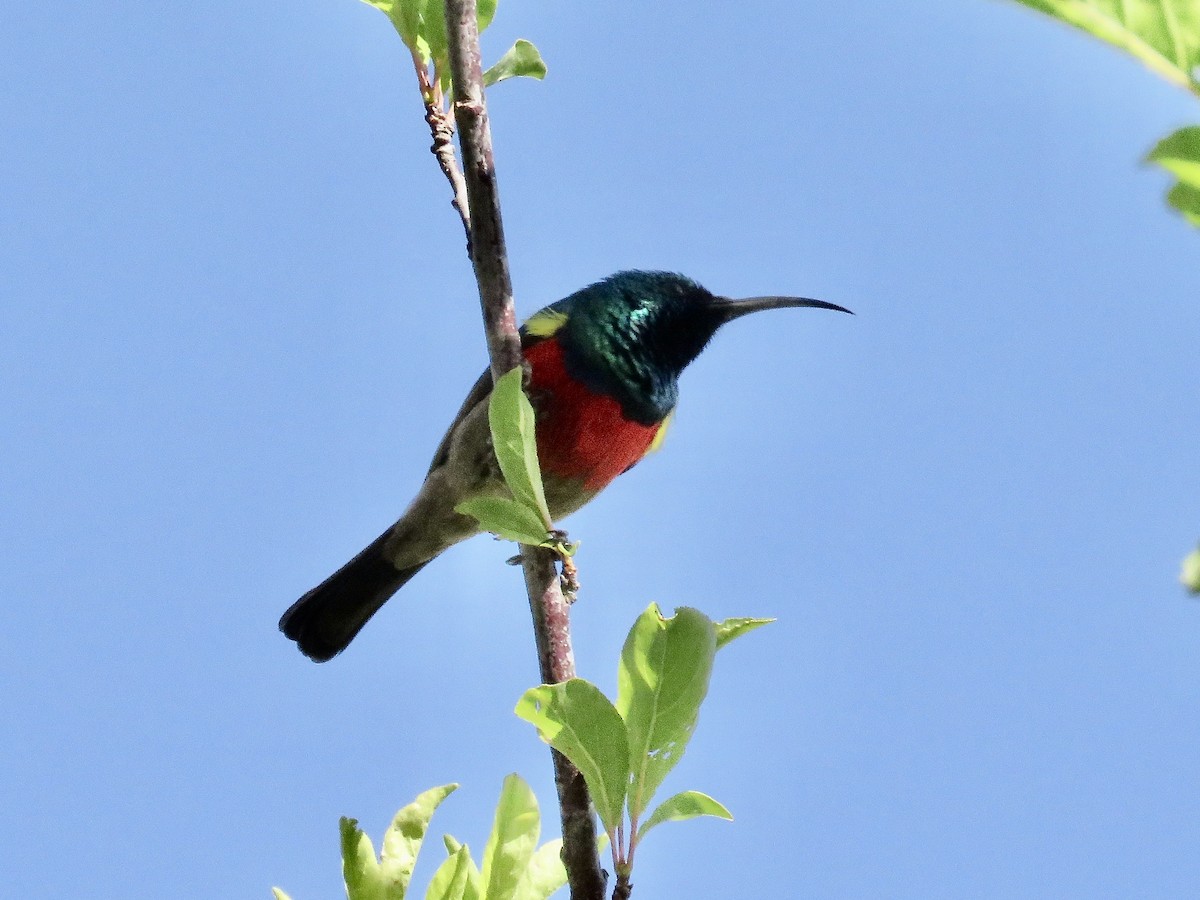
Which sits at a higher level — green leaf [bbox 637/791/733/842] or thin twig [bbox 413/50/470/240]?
thin twig [bbox 413/50/470/240]

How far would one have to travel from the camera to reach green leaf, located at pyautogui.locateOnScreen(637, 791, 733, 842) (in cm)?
221

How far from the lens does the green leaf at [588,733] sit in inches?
83.0

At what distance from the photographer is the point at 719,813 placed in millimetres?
2203

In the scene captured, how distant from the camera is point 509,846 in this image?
2346mm

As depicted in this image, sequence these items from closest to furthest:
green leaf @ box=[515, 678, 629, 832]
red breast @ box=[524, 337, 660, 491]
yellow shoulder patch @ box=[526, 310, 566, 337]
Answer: green leaf @ box=[515, 678, 629, 832]
red breast @ box=[524, 337, 660, 491]
yellow shoulder patch @ box=[526, 310, 566, 337]

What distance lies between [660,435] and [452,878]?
11.9 ft

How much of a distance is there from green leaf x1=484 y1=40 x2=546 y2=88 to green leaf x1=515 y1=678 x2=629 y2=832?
1.73 metres

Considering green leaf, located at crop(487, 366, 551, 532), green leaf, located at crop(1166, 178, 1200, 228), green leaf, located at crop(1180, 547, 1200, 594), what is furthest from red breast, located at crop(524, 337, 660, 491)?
green leaf, located at crop(1180, 547, 1200, 594)

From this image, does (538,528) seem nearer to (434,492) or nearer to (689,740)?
(689,740)

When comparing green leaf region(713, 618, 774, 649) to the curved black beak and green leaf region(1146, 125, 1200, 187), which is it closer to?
green leaf region(1146, 125, 1200, 187)

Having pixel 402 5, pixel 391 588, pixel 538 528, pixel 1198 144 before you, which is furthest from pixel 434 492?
pixel 1198 144

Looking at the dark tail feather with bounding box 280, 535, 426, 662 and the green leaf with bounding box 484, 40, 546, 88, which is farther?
the dark tail feather with bounding box 280, 535, 426, 662

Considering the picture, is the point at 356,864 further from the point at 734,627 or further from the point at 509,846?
the point at 734,627

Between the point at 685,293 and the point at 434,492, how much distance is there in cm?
155
